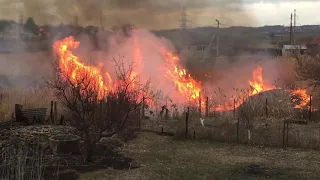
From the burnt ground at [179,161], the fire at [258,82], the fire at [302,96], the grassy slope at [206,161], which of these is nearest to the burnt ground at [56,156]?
the burnt ground at [179,161]

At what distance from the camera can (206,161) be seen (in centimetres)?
1125

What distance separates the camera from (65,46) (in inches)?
970

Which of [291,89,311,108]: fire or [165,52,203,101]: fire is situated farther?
[165,52,203,101]: fire

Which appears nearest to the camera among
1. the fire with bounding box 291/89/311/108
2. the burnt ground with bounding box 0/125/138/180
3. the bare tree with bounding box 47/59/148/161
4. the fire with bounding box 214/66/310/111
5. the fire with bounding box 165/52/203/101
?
the burnt ground with bounding box 0/125/138/180

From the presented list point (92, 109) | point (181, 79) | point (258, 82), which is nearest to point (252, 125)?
point (92, 109)

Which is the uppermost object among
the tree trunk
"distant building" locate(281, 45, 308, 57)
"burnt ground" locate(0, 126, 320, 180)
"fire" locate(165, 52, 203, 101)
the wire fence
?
"distant building" locate(281, 45, 308, 57)

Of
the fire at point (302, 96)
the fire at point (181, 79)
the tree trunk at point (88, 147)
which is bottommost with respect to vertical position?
the tree trunk at point (88, 147)

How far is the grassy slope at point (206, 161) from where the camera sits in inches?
390

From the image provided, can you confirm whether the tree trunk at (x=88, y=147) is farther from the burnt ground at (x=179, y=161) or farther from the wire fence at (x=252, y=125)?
the wire fence at (x=252, y=125)

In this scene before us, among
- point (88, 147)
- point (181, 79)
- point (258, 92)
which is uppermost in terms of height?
point (181, 79)

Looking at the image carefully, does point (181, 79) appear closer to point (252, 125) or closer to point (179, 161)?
point (252, 125)

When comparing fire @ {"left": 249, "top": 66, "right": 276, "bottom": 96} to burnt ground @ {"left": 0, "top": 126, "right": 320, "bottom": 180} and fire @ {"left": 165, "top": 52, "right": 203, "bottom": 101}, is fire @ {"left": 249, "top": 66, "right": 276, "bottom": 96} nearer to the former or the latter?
fire @ {"left": 165, "top": 52, "right": 203, "bottom": 101}

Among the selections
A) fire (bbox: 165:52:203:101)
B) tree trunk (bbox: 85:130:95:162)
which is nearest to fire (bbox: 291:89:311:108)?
fire (bbox: 165:52:203:101)

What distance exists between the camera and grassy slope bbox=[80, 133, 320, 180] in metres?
9.90
